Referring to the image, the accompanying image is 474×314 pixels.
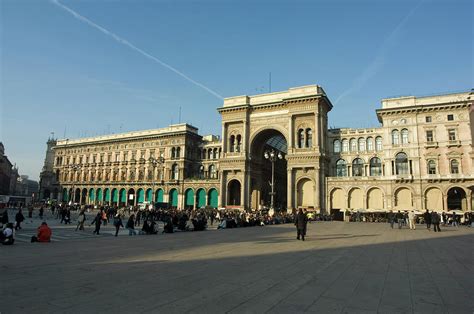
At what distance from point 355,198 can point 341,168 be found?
21.2 ft

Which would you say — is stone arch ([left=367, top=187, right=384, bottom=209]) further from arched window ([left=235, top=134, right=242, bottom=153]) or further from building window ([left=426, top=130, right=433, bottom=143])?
arched window ([left=235, top=134, right=242, bottom=153])

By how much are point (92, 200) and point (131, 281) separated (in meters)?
81.1

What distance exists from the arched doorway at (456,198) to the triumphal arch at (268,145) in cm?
1737

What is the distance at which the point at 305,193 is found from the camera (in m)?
51.8

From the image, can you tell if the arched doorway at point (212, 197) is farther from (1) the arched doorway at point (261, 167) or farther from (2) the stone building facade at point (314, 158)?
(1) the arched doorway at point (261, 167)

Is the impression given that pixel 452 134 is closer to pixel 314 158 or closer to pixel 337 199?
pixel 337 199

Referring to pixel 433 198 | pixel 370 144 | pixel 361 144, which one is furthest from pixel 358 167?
pixel 433 198

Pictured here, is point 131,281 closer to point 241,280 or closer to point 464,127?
point 241,280

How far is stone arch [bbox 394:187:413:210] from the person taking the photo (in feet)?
156

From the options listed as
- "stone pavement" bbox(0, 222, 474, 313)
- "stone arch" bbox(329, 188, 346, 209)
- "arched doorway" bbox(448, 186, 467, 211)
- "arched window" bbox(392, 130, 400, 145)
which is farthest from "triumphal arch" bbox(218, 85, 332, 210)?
"stone pavement" bbox(0, 222, 474, 313)

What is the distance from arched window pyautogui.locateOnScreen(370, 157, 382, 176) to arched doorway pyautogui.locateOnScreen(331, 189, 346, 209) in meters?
6.28

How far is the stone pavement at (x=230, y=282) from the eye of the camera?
5910mm

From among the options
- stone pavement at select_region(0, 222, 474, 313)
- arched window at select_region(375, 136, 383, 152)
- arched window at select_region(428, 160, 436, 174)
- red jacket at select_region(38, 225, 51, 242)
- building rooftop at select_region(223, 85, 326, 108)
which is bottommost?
stone pavement at select_region(0, 222, 474, 313)

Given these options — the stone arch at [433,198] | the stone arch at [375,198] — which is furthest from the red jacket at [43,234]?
the stone arch at [433,198]
